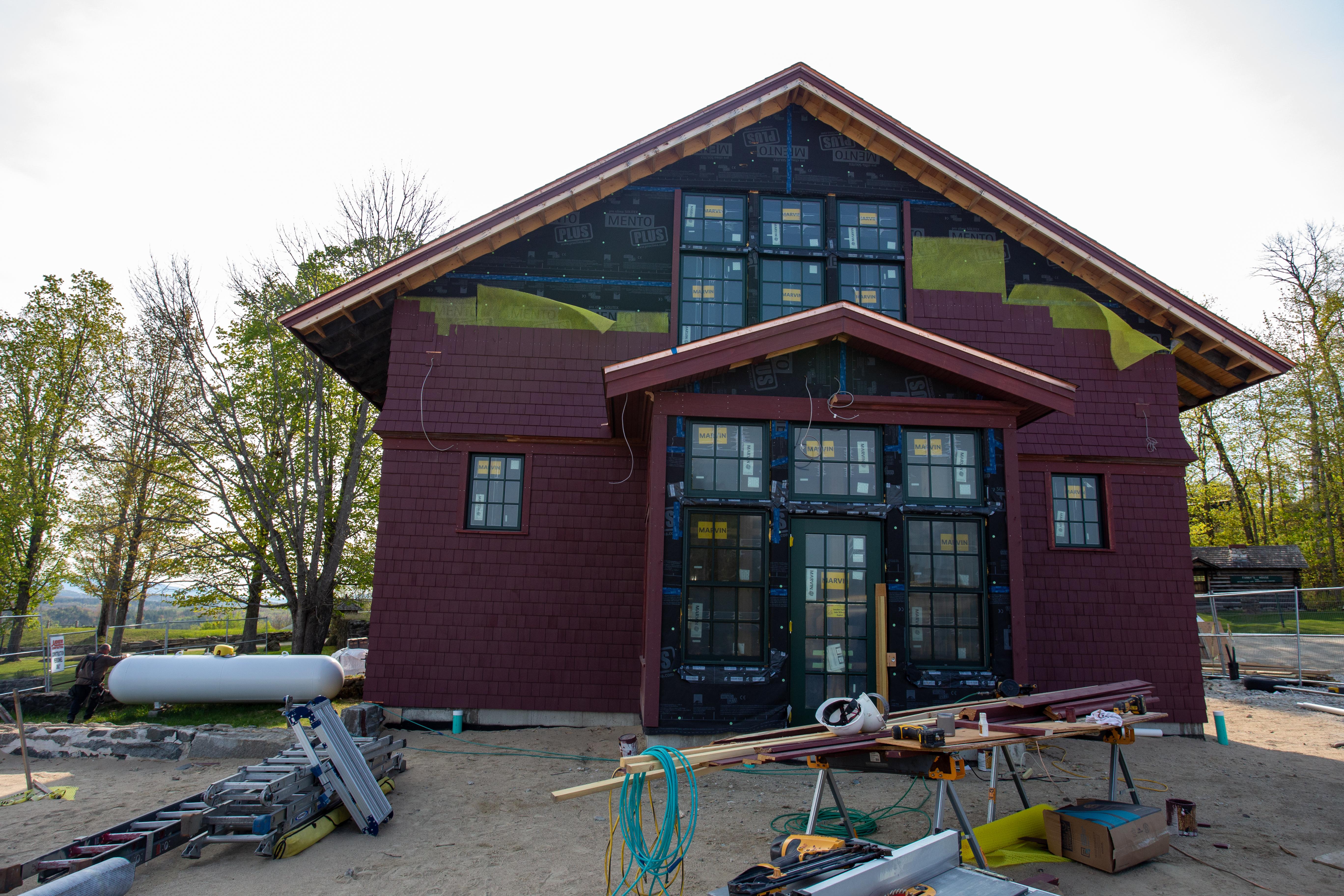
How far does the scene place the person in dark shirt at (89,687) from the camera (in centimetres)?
1145

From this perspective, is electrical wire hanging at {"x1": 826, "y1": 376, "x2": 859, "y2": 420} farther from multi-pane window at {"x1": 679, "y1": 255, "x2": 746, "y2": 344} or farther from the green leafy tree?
the green leafy tree

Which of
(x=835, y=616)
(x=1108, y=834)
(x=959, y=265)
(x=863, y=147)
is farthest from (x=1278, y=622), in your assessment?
(x=1108, y=834)

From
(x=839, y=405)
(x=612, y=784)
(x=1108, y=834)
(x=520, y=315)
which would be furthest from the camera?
(x=520, y=315)

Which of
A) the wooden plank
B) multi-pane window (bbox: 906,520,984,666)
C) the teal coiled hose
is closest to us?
the wooden plank

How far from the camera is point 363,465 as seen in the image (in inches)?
817

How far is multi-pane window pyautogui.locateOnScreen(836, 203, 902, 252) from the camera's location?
35.3ft

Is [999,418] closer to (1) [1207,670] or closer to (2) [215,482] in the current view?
(1) [1207,670]

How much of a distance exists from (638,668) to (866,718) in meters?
5.46

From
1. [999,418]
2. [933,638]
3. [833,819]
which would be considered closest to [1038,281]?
[999,418]

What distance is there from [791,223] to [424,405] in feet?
19.5

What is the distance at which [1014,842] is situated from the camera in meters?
5.41

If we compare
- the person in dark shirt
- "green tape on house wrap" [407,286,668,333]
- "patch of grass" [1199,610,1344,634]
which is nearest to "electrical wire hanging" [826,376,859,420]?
"green tape on house wrap" [407,286,668,333]

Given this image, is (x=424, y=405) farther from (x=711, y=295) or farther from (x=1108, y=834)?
(x=1108, y=834)

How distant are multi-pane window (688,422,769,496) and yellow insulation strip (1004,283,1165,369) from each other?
16.5 ft
